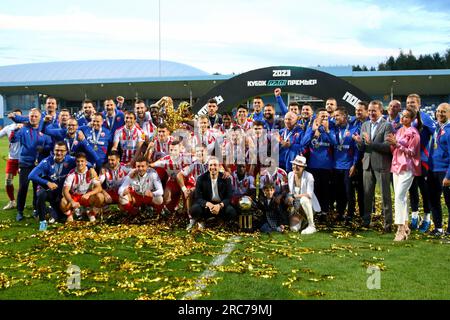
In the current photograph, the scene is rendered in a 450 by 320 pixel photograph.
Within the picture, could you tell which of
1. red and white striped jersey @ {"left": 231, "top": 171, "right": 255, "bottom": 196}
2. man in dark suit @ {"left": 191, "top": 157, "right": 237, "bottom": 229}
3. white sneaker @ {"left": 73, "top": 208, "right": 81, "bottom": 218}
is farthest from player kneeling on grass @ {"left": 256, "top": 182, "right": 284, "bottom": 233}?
white sneaker @ {"left": 73, "top": 208, "right": 81, "bottom": 218}

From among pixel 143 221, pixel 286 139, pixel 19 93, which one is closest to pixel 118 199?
pixel 143 221

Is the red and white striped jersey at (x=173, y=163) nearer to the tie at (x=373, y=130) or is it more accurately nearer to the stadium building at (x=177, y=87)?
the tie at (x=373, y=130)

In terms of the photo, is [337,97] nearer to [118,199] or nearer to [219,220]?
[219,220]

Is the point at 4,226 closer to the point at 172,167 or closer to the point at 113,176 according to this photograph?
the point at 113,176

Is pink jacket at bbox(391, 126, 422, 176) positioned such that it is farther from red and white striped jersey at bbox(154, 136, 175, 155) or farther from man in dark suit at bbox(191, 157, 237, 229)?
red and white striped jersey at bbox(154, 136, 175, 155)

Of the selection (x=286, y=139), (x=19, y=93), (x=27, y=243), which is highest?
(x=19, y=93)

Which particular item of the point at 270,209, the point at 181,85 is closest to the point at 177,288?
the point at 270,209

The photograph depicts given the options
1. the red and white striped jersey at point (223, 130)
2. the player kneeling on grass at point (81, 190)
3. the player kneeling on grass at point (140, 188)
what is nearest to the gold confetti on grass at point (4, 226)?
the player kneeling on grass at point (81, 190)

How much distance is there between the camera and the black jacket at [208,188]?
6.83 meters

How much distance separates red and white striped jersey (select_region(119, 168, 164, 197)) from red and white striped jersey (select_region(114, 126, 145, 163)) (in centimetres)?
76

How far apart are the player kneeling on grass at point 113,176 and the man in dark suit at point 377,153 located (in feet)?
12.9

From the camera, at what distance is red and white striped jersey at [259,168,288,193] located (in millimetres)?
7102

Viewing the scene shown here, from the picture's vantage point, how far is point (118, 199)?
7.66 m
